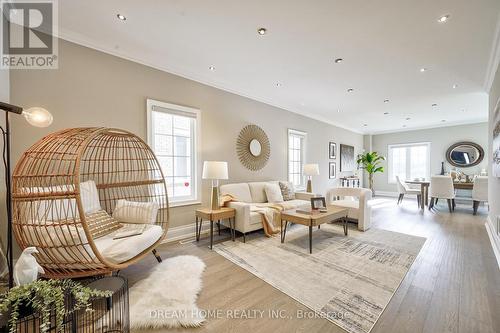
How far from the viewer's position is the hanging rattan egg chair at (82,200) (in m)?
1.67

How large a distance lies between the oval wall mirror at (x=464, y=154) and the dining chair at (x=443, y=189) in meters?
2.29

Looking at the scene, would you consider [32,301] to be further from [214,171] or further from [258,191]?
[258,191]

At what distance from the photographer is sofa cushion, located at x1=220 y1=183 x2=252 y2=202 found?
148 inches

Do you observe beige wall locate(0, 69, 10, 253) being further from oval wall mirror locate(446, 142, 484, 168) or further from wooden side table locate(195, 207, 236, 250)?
oval wall mirror locate(446, 142, 484, 168)

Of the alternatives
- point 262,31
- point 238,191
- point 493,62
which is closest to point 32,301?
point 262,31

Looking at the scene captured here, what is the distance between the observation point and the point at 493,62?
3045mm

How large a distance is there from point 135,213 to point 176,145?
→ 53.0 inches

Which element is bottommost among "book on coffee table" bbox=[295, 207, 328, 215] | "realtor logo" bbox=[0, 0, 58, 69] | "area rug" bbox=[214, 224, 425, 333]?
"area rug" bbox=[214, 224, 425, 333]

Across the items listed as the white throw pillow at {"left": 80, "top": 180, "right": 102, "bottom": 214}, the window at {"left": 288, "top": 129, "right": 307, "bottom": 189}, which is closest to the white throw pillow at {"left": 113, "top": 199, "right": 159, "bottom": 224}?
the white throw pillow at {"left": 80, "top": 180, "right": 102, "bottom": 214}

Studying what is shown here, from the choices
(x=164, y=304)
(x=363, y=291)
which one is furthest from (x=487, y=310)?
(x=164, y=304)

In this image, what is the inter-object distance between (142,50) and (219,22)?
4.25 feet

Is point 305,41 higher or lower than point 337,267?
higher

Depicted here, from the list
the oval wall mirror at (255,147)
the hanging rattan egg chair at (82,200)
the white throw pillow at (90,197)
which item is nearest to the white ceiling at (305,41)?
the oval wall mirror at (255,147)

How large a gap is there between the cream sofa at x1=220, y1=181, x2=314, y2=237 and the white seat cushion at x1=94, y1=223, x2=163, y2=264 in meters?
1.27
